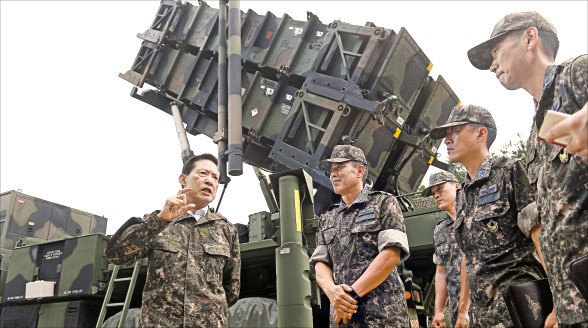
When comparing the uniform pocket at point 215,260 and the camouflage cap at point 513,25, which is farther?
the uniform pocket at point 215,260

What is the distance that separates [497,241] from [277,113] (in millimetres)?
4869

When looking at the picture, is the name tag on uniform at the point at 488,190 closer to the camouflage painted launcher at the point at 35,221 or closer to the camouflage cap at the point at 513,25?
the camouflage cap at the point at 513,25

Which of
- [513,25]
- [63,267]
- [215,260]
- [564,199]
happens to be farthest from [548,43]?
[63,267]

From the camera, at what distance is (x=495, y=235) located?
2039 mm

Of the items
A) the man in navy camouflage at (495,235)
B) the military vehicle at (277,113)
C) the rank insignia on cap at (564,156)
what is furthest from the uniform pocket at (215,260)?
Answer: the military vehicle at (277,113)

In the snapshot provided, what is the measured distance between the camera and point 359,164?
2715mm

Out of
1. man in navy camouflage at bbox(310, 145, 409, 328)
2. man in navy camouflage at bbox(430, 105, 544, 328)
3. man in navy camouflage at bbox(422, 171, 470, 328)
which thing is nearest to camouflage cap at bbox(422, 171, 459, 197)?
man in navy camouflage at bbox(422, 171, 470, 328)

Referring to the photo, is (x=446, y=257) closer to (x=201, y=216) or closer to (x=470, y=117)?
(x=470, y=117)

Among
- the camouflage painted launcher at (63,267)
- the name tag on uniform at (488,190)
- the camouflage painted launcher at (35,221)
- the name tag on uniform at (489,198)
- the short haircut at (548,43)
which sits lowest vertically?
the name tag on uniform at (489,198)

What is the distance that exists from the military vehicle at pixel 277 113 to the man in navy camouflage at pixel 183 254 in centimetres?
230

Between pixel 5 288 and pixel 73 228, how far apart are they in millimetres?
2783

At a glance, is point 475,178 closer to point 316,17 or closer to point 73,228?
point 316,17

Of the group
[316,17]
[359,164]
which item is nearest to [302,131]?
[316,17]

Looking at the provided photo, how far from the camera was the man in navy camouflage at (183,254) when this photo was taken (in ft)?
7.13
